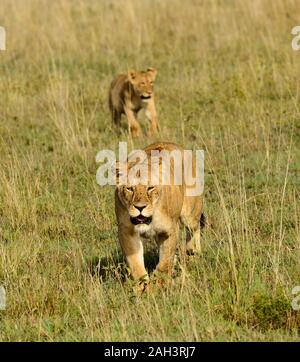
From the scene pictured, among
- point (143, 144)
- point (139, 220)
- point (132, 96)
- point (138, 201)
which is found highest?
point (132, 96)

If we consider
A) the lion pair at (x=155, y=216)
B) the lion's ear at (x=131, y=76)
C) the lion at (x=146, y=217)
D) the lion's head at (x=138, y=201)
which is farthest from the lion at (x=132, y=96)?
the lion's head at (x=138, y=201)

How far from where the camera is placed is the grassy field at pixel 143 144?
5.79 meters

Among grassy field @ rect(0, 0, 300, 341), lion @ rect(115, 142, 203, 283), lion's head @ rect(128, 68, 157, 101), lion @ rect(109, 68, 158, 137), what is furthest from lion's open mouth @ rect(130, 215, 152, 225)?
lion's head @ rect(128, 68, 157, 101)

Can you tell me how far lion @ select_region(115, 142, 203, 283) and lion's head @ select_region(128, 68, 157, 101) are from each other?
15.3 feet

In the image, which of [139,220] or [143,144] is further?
[143,144]

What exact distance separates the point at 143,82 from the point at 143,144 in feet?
5.13

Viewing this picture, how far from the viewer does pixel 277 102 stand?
11.1m

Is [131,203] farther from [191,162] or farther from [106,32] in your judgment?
[106,32]

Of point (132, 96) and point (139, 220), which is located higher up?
point (132, 96)

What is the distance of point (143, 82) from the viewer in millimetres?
11406

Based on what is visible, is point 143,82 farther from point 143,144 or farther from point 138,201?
point 138,201

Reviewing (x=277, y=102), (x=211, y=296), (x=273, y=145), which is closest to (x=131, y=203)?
(x=211, y=296)

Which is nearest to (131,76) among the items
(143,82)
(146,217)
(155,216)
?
(143,82)

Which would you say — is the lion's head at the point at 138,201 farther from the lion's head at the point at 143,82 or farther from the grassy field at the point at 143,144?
the lion's head at the point at 143,82
